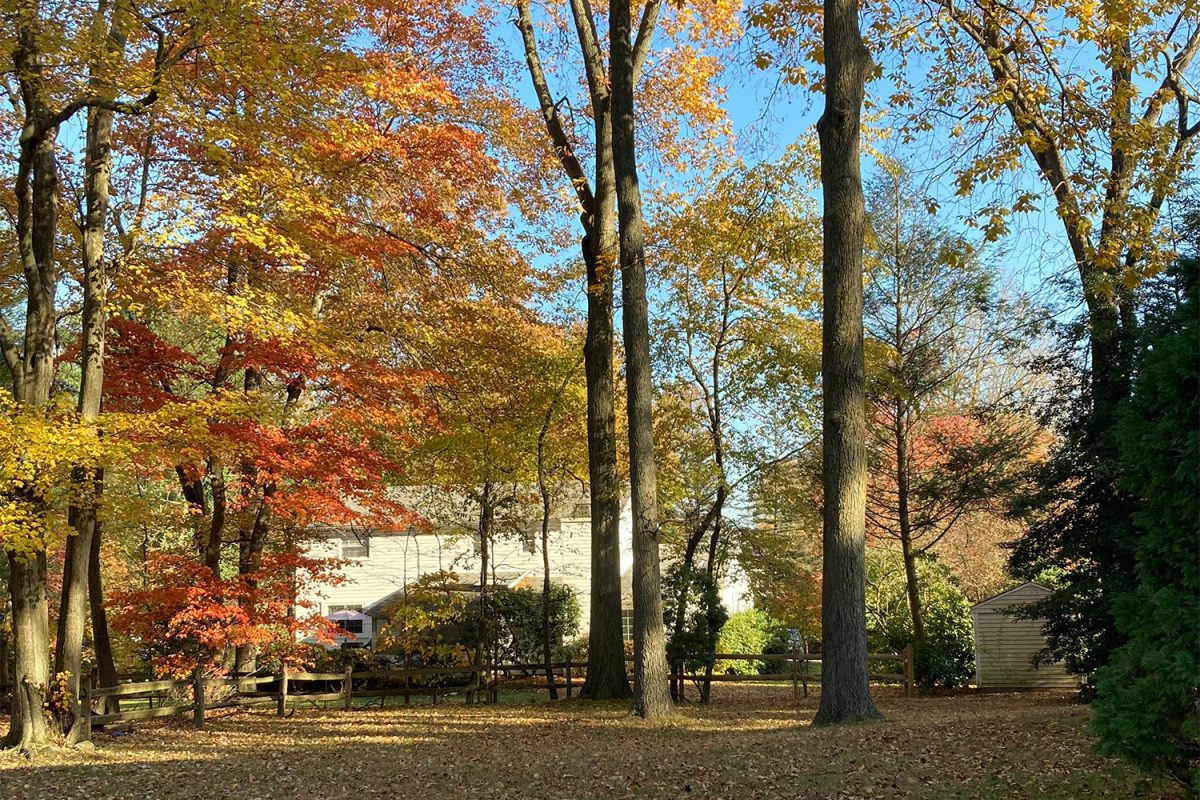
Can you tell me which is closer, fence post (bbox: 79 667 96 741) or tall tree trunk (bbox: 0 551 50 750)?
tall tree trunk (bbox: 0 551 50 750)

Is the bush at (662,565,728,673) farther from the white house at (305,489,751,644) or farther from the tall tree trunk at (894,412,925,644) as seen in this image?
the white house at (305,489,751,644)

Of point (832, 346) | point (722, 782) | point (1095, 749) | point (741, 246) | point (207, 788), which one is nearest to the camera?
point (1095, 749)

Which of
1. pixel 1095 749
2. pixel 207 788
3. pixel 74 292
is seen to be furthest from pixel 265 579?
pixel 1095 749

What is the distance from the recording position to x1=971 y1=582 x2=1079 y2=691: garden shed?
21.3m

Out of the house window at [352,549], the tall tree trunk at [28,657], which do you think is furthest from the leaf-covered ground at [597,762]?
the house window at [352,549]

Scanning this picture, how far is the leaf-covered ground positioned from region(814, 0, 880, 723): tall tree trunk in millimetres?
591

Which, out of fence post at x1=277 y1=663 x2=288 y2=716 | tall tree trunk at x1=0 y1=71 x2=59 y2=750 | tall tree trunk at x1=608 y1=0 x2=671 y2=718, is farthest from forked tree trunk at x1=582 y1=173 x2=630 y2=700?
tall tree trunk at x1=0 y1=71 x2=59 y2=750

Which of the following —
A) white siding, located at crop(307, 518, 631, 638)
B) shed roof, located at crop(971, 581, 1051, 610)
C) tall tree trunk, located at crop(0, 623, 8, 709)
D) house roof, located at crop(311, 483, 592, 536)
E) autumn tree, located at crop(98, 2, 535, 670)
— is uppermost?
autumn tree, located at crop(98, 2, 535, 670)

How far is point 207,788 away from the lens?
8.46 metres

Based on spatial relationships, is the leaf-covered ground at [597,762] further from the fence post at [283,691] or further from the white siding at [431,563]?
the white siding at [431,563]

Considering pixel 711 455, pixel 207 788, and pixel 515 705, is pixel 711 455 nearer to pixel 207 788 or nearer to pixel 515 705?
pixel 515 705

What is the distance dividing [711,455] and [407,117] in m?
8.91

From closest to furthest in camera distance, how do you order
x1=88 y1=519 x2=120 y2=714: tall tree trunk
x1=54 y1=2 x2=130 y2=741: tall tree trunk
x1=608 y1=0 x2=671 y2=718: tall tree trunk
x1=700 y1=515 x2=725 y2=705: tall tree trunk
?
x1=54 y1=2 x2=130 y2=741: tall tree trunk < x1=608 y1=0 x2=671 y2=718: tall tree trunk < x1=88 y1=519 x2=120 y2=714: tall tree trunk < x1=700 y1=515 x2=725 y2=705: tall tree trunk

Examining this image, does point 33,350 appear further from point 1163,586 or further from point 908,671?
point 908,671
